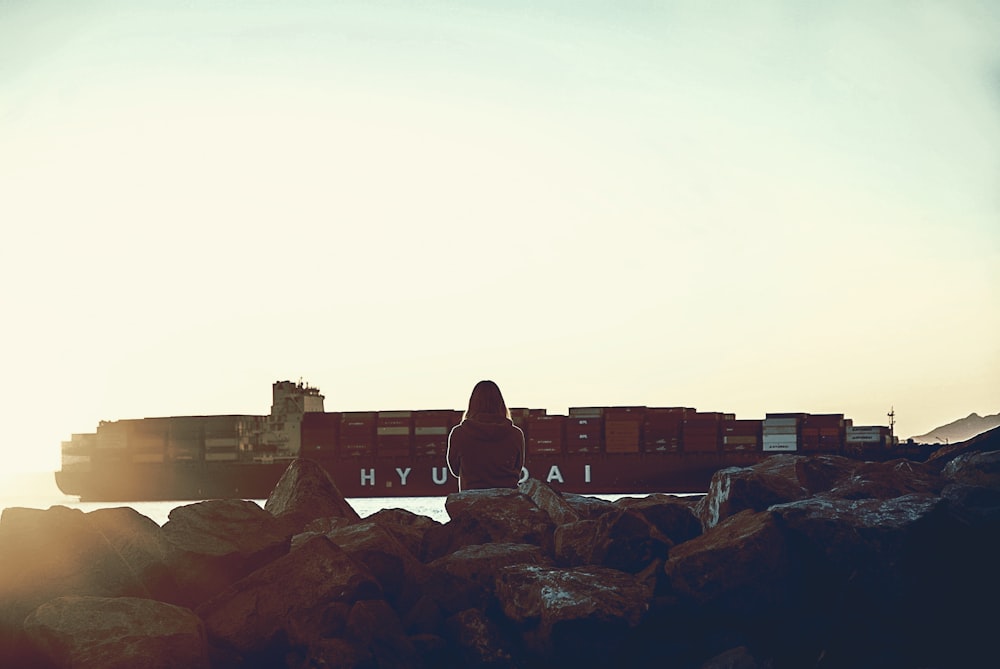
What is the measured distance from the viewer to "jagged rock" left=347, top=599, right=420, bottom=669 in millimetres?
6168

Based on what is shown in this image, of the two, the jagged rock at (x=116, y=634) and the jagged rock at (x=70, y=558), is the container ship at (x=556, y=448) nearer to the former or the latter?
the jagged rock at (x=70, y=558)

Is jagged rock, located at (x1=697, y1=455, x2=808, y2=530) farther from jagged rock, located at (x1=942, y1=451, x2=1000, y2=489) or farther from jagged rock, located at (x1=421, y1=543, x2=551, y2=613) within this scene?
jagged rock, located at (x1=421, y1=543, x2=551, y2=613)

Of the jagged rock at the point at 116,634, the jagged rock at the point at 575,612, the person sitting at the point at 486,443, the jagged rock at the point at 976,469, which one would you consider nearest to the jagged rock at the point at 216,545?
the jagged rock at the point at 116,634

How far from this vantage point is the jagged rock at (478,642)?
6.49m

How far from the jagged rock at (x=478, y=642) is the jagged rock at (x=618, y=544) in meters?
1.01

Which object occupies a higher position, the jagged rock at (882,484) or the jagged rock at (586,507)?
the jagged rock at (882,484)

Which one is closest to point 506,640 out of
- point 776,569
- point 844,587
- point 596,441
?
point 776,569

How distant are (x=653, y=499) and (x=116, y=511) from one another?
4993 millimetres

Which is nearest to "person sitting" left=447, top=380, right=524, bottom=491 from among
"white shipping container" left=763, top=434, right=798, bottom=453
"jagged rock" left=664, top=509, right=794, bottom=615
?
"jagged rock" left=664, top=509, right=794, bottom=615

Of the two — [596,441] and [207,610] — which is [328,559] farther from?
[596,441]

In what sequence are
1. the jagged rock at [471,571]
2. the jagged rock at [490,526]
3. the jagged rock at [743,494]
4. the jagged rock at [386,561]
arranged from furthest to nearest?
the jagged rock at [490,526], the jagged rock at [743,494], the jagged rock at [386,561], the jagged rock at [471,571]

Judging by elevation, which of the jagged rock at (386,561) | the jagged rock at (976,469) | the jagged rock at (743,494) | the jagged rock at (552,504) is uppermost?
the jagged rock at (976,469)

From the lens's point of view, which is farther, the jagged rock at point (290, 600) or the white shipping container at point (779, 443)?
the white shipping container at point (779, 443)

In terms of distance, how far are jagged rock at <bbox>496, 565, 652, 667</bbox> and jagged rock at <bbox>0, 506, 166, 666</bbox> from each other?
2761 mm
